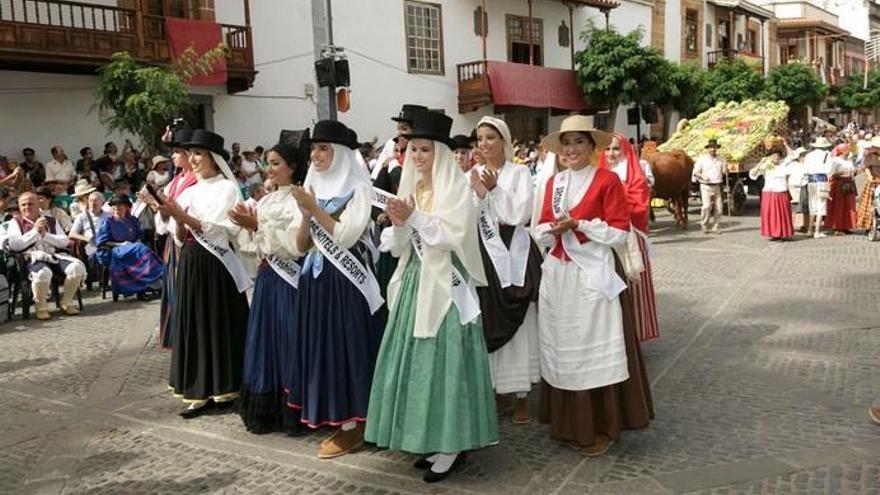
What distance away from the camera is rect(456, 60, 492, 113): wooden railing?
22.6 metres

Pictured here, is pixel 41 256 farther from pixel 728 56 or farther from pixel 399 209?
pixel 728 56

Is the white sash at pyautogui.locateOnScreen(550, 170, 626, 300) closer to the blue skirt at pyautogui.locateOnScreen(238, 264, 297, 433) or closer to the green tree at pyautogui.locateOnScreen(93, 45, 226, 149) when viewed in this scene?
the blue skirt at pyautogui.locateOnScreen(238, 264, 297, 433)

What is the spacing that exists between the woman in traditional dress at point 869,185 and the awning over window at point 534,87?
1149 centimetres

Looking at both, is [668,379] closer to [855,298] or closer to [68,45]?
[855,298]

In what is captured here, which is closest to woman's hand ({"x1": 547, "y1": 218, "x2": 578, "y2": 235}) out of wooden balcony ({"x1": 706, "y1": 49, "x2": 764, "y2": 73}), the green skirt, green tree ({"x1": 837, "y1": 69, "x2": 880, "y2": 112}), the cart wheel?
the green skirt

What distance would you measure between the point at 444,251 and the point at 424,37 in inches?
754

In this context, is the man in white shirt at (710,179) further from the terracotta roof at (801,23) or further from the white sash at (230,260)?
the terracotta roof at (801,23)

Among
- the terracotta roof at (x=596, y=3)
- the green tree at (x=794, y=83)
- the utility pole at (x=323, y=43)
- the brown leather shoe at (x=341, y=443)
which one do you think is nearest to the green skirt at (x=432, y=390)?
the brown leather shoe at (x=341, y=443)

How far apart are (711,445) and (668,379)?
1.33 meters

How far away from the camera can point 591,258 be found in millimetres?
4305

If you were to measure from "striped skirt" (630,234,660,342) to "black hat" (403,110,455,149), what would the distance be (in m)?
2.53

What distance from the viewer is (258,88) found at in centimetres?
1802

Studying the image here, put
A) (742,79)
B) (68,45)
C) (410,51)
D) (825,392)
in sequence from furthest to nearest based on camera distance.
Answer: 1. (742,79)
2. (410,51)
3. (68,45)
4. (825,392)

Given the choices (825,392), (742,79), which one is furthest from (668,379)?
(742,79)
